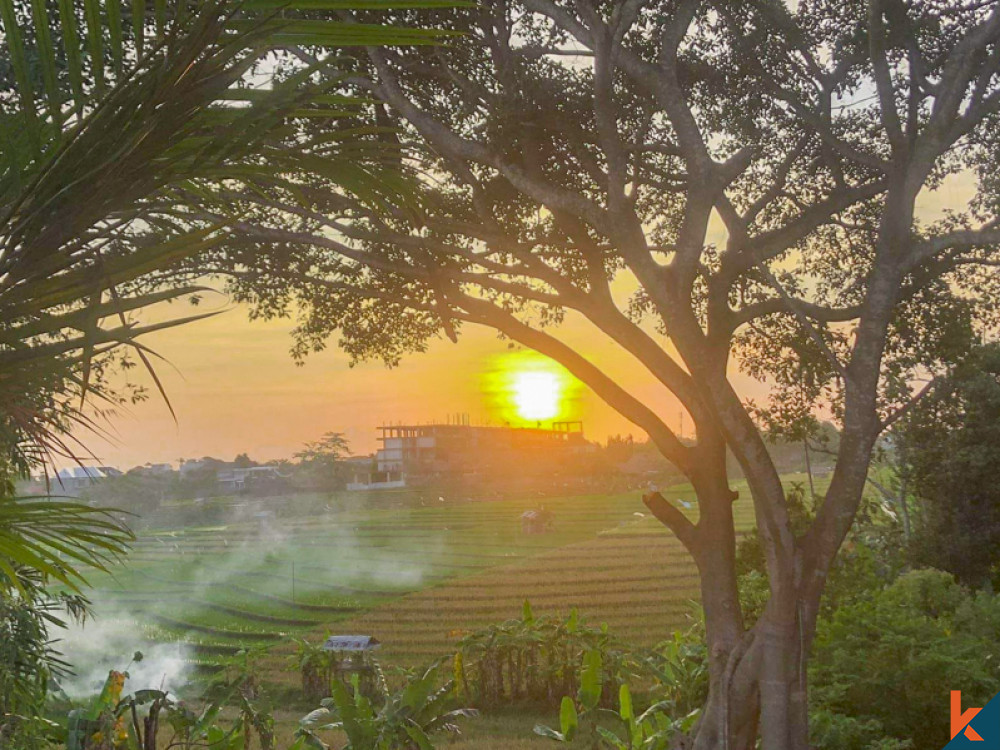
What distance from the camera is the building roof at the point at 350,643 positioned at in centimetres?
662

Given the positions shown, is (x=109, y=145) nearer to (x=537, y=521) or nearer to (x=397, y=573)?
(x=397, y=573)

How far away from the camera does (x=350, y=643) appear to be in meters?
6.70

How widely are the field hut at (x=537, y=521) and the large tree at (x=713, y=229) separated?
1.87m

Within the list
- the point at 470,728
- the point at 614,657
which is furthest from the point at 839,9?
the point at 470,728

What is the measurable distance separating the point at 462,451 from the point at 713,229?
2.45 meters

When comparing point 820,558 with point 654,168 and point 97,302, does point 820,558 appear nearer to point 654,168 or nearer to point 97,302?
point 654,168

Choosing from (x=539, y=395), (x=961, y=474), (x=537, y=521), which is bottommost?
(x=537, y=521)

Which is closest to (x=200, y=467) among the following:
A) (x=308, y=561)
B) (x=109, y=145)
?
(x=308, y=561)

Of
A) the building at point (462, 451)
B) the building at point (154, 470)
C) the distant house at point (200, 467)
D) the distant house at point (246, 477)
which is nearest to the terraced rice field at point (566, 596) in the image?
the building at point (462, 451)

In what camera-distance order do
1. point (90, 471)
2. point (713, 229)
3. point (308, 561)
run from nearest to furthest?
point (90, 471), point (713, 229), point (308, 561)

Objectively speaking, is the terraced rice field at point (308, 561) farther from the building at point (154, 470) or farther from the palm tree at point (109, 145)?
the palm tree at point (109, 145)

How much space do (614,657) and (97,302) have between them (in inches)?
225

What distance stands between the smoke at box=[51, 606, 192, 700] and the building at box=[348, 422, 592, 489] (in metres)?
1.66

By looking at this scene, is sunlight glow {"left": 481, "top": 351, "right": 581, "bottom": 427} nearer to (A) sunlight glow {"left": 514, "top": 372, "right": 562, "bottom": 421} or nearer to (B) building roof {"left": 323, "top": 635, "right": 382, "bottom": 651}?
(A) sunlight glow {"left": 514, "top": 372, "right": 562, "bottom": 421}
